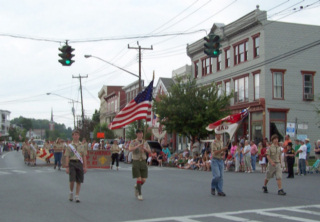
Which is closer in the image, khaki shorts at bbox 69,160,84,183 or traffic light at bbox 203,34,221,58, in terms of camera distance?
khaki shorts at bbox 69,160,84,183

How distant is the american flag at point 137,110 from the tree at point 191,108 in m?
19.6

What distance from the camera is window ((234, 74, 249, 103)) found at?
37594 mm

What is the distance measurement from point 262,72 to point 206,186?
68.5ft

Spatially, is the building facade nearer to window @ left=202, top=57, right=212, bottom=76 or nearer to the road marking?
window @ left=202, top=57, right=212, bottom=76

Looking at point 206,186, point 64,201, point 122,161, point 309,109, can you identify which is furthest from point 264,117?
point 64,201

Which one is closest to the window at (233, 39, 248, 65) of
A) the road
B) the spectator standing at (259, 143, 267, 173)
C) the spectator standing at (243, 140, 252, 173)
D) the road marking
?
the spectator standing at (259, 143, 267, 173)

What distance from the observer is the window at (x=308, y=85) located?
3594cm

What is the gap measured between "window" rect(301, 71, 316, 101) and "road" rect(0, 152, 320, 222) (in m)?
20.7

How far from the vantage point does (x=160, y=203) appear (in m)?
11.6

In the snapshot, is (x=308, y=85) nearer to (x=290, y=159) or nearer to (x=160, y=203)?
(x=290, y=159)

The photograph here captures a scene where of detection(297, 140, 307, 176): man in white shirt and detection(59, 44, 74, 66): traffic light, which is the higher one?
detection(59, 44, 74, 66): traffic light

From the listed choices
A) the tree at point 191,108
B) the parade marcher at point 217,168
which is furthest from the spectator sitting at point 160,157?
the parade marcher at point 217,168

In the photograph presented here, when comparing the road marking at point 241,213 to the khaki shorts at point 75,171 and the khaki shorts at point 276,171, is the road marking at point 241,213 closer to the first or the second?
the khaki shorts at point 276,171

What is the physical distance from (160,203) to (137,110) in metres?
4.41
